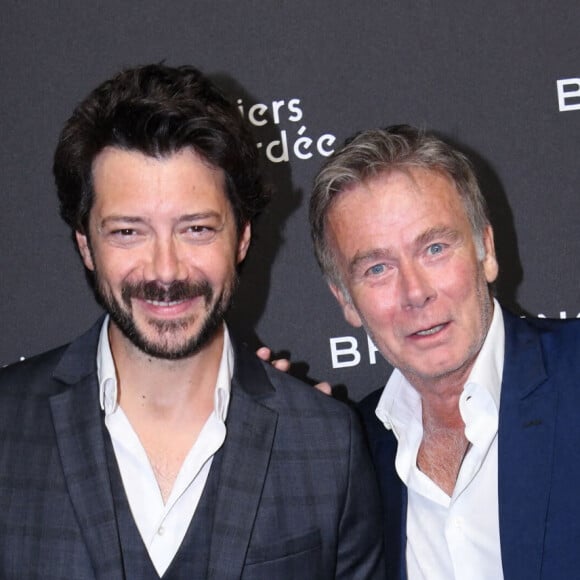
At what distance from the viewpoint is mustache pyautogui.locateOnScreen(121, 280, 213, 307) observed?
77.9 inches

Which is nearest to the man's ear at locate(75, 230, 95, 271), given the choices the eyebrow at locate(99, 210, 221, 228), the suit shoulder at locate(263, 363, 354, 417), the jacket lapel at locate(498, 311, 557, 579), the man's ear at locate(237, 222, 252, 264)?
the eyebrow at locate(99, 210, 221, 228)

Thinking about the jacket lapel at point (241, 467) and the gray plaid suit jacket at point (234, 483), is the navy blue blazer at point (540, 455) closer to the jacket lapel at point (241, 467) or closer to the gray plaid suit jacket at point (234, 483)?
the gray plaid suit jacket at point (234, 483)

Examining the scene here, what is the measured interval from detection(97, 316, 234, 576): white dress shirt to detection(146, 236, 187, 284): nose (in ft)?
0.85

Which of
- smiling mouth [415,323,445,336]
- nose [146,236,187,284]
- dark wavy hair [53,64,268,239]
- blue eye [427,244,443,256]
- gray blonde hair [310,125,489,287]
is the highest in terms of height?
dark wavy hair [53,64,268,239]

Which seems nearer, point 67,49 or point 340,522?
point 340,522

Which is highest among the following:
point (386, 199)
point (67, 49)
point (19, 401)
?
point (67, 49)

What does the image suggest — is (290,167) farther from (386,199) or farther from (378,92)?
(386,199)

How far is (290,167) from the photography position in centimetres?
268

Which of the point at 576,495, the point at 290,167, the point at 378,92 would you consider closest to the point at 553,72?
the point at 378,92

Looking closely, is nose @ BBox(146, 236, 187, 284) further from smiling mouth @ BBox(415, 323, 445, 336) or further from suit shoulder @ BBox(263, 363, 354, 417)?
smiling mouth @ BBox(415, 323, 445, 336)

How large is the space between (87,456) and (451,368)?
2.50 ft

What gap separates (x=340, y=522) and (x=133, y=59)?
Result: 1.29 meters

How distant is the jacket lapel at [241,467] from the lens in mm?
1992

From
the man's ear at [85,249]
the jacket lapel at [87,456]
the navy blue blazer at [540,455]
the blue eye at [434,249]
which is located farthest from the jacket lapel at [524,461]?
the man's ear at [85,249]
